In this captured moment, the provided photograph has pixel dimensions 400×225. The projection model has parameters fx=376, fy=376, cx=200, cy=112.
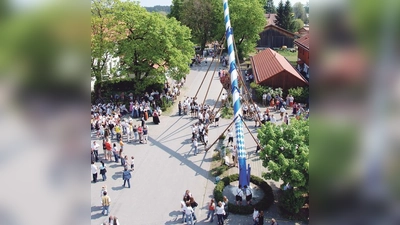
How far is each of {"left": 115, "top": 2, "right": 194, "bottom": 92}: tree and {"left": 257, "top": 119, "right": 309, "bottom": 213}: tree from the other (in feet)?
58.6

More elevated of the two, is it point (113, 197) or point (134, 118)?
point (134, 118)

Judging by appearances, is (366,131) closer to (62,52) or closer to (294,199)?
(62,52)

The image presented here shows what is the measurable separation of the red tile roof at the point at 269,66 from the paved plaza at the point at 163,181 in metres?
9.02

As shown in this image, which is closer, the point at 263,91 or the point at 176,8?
the point at 263,91

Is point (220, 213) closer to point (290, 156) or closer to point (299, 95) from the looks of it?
point (290, 156)

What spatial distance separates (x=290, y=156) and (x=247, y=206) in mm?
3171

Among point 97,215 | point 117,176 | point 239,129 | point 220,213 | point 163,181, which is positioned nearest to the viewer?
point 220,213

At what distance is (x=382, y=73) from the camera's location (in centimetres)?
236

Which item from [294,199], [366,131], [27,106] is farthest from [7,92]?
[294,199]

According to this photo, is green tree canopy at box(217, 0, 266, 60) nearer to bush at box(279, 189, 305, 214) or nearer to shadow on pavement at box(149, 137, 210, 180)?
shadow on pavement at box(149, 137, 210, 180)

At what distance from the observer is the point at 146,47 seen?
110 feet

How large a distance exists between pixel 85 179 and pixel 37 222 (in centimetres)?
43

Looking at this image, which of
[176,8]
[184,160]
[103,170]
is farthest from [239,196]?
[176,8]

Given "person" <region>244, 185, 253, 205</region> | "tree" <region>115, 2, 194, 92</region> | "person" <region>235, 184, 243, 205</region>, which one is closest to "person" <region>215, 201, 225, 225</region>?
"person" <region>235, 184, 243, 205</region>
